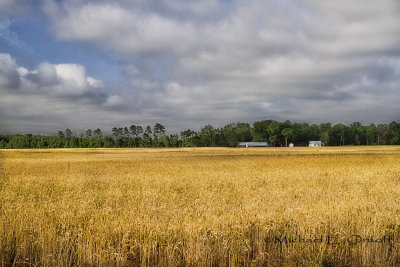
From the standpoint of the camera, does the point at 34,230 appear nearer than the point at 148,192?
Yes

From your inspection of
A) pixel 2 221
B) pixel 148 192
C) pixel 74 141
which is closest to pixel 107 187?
pixel 148 192

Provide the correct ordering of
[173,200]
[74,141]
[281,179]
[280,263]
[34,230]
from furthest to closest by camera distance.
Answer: [74,141] → [281,179] → [173,200] → [34,230] → [280,263]

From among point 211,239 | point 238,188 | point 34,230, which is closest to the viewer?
point 211,239

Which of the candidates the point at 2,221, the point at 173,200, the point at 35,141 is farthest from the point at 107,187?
the point at 35,141

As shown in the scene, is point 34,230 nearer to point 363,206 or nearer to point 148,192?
point 148,192

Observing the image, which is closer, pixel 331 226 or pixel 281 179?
pixel 331 226

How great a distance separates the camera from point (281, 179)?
79.6 feet

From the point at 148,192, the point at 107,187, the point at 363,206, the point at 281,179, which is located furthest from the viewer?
the point at 281,179

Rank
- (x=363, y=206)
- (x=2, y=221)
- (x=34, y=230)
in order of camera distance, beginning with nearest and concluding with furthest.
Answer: (x=34, y=230), (x=2, y=221), (x=363, y=206)

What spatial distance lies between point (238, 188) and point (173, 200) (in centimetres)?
529

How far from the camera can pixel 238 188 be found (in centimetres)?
1975

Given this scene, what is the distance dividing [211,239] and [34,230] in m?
5.56

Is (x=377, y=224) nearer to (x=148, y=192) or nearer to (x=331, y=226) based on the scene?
(x=331, y=226)

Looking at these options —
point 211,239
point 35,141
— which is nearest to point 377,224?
point 211,239
